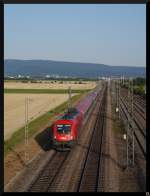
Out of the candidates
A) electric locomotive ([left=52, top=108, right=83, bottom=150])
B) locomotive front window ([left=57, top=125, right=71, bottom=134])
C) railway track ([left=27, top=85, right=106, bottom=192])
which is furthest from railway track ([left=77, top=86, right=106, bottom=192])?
locomotive front window ([left=57, top=125, right=71, bottom=134])

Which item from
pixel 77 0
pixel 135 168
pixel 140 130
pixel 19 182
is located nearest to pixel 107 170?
pixel 135 168

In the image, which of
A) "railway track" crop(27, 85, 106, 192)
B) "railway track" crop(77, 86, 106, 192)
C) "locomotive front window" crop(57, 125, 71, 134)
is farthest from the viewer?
"locomotive front window" crop(57, 125, 71, 134)

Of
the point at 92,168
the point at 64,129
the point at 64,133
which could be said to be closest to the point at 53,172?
the point at 92,168

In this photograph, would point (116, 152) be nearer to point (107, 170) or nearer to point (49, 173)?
point (107, 170)

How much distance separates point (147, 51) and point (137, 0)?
153 centimetres

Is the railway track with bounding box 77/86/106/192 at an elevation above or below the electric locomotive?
below

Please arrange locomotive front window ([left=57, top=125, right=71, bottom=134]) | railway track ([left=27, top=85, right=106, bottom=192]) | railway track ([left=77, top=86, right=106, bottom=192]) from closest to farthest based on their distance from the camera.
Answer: railway track ([left=27, top=85, right=106, bottom=192])
railway track ([left=77, top=86, right=106, bottom=192])
locomotive front window ([left=57, top=125, right=71, bottom=134])

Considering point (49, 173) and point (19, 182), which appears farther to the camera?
point (49, 173)

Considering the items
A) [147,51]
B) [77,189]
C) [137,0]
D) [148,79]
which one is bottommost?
[77,189]

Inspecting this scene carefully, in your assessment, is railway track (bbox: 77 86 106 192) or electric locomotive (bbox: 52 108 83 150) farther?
electric locomotive (bbox: 52 108 83 150)

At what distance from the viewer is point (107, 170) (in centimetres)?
2459

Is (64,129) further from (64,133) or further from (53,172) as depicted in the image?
(53,172)

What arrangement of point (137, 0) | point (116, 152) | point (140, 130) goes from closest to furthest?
point (137, 0) → point (116, 152) → point (140, 130)

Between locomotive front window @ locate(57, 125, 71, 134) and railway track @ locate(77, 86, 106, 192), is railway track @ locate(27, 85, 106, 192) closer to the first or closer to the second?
railway track @ locate(77, 86, 106, 192)
